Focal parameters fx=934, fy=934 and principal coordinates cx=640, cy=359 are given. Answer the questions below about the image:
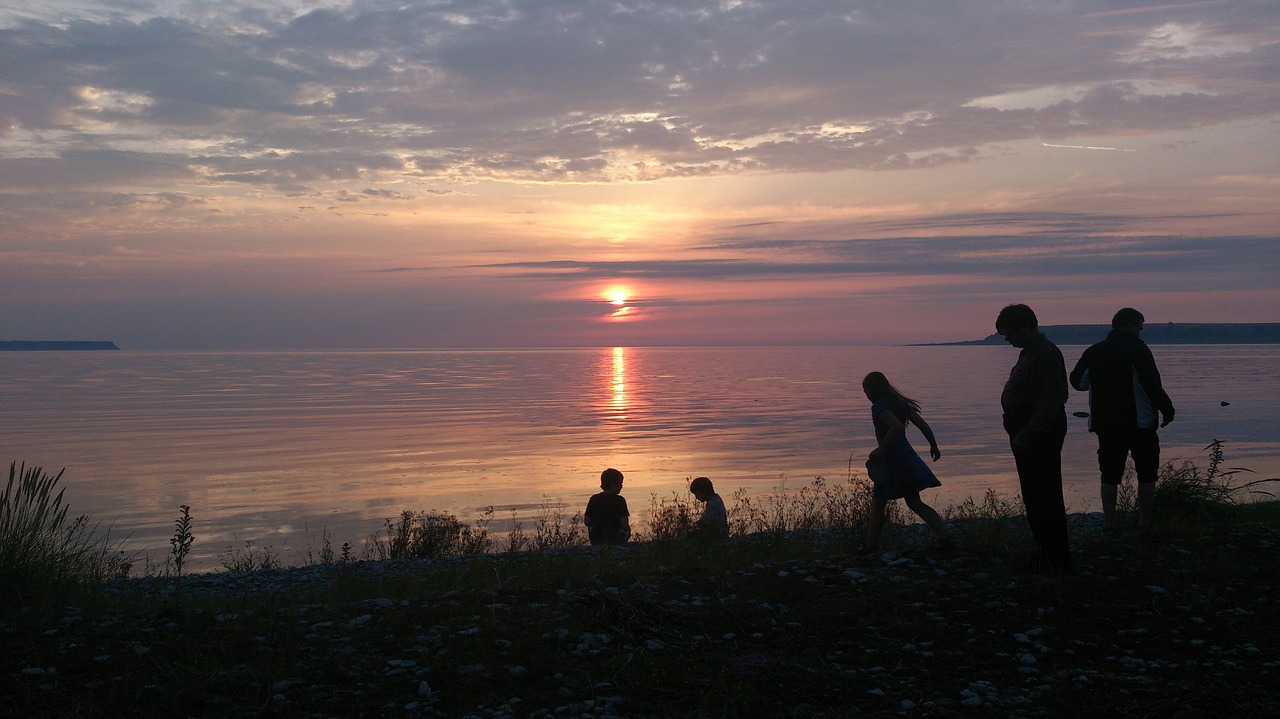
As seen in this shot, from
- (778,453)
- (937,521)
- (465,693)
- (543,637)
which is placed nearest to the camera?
(465,693)

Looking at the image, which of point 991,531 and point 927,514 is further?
point 991,531

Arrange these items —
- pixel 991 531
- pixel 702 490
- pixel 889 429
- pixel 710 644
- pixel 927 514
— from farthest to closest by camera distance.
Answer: pixel 702 490
pixel 991 531
pixel 889 429
pixel 927 514
pixel 710 644

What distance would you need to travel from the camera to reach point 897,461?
9.12 meters

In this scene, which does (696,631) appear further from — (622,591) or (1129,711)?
(1129,711)

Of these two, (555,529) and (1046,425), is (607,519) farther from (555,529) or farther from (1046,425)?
(1046,425)

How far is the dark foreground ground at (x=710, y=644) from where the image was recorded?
5656 millimetres

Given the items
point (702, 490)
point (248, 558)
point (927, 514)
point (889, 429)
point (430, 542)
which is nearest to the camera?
point (927, 514)

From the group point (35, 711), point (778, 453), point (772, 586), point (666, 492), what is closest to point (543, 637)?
point (772, 586)

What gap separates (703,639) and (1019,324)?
3.87m

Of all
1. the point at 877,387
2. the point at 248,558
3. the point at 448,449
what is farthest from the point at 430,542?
the point at 448,449

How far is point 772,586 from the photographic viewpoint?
319 inches

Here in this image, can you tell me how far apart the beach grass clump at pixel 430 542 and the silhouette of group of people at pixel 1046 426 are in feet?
20.1

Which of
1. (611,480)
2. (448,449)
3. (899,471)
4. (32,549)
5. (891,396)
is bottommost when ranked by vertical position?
(448,449)

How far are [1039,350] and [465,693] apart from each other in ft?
17.6
